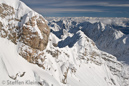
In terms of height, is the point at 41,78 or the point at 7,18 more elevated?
the point at 7,18

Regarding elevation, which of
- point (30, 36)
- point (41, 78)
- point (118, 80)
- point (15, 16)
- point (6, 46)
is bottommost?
point (118, 80)

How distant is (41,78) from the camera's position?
3178 cm

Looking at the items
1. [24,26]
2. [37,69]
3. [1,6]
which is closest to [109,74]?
[37,69]

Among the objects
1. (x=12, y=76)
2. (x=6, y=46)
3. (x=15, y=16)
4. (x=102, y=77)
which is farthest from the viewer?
(x=102, y=77)

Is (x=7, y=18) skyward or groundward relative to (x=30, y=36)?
skyward

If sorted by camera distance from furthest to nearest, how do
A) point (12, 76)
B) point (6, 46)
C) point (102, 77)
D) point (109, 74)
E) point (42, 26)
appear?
point (109, 74) < point (102, 77) < point (42, 26) < point (6, 46) < point (12, 76)

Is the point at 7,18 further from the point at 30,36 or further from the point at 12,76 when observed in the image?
the point at 12,76

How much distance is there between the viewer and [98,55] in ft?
317

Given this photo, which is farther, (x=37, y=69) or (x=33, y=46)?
(x=33, y=46)

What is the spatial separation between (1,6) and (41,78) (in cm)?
2291

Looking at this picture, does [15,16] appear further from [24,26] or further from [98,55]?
[98,55]

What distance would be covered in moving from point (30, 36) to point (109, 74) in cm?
7732

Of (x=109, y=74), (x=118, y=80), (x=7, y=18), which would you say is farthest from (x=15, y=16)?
(x=118, y=80)

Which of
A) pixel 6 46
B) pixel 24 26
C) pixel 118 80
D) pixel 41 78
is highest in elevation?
pixel 24 26
